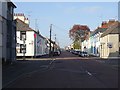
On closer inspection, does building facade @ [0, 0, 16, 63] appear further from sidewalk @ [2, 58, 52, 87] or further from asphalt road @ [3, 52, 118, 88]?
asphalt road @ [3, 52, 118, 88]

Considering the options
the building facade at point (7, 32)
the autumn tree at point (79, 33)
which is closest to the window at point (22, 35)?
the building facade at point (7, 32)

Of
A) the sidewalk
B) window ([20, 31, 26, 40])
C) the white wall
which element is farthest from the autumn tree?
the sidewalk

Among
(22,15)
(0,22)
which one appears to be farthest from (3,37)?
(22,15)

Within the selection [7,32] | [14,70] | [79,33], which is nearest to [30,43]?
[7,32]

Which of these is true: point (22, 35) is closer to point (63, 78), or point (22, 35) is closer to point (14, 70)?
point (14, 70)

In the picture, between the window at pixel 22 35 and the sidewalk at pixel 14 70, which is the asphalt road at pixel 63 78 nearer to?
the sidewalk at pixel 14 70

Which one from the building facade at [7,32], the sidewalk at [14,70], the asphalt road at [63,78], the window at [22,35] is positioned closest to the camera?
the asphalt road at [63,78]

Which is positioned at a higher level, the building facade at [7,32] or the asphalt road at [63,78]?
the building facade at [7,32]

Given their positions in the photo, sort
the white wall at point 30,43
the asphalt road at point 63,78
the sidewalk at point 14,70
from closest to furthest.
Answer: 1. the asphalt road at point 63,78
2. the sidewalk at point 14,70
3. the white wall at point 30,43

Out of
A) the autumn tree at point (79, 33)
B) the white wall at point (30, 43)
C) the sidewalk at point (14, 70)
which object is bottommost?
the sidewalk at point (14, 70)

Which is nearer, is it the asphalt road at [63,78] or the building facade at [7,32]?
the asphalt road at [63,78]

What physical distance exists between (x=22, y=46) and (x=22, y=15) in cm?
1999

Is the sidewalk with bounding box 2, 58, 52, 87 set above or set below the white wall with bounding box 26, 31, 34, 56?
below

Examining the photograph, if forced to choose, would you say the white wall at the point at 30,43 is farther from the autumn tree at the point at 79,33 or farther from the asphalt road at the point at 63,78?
the autumn tree at the point at 79,33
